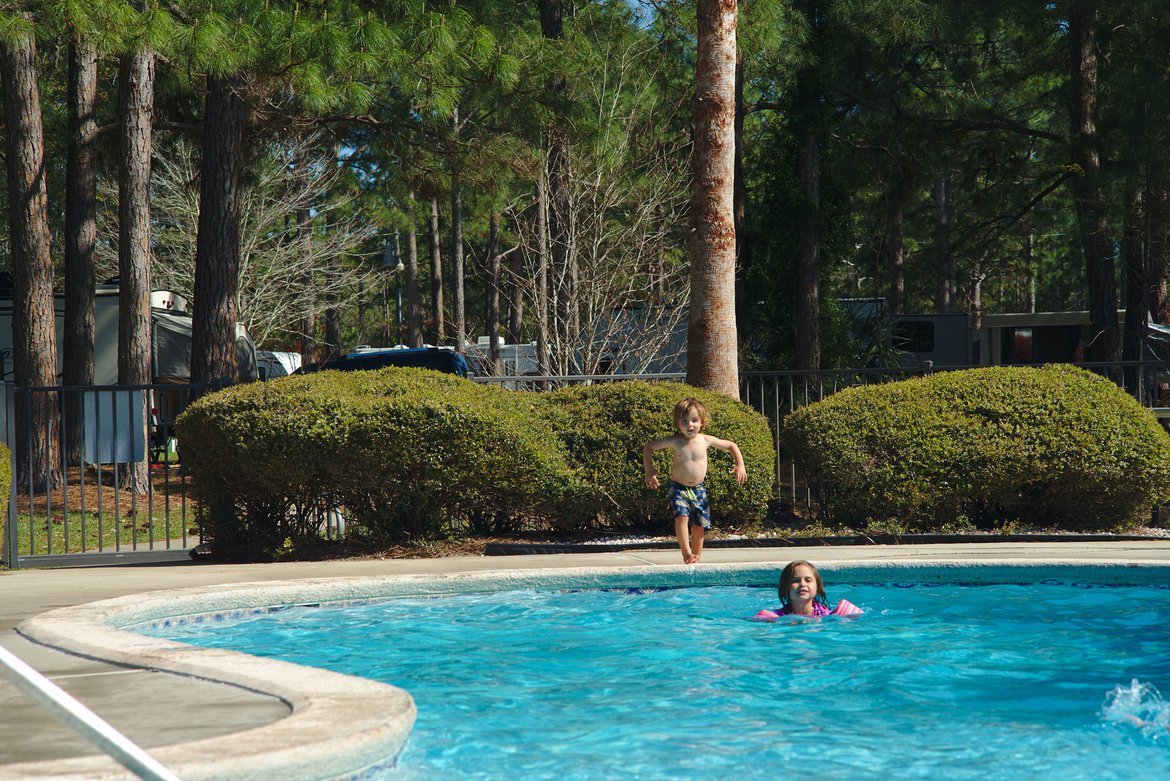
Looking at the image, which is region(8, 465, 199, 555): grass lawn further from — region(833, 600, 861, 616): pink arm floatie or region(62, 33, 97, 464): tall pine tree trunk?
region(833, 600, 861, 616): pink arm floatie

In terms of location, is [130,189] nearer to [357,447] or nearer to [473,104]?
[473,104]

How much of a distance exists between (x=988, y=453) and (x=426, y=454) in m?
4.74

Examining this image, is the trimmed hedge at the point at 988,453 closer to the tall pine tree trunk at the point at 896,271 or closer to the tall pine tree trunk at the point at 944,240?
the tall pine tree trunk at the point at 944,240

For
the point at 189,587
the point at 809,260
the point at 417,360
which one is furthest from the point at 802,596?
the point at 417,360

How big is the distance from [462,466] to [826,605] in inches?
125

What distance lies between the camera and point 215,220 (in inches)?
597

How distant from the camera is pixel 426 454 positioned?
31.1 ft

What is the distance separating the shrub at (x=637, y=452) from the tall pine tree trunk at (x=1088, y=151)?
11115 millimetres

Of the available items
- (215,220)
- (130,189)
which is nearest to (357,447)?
(215,220)

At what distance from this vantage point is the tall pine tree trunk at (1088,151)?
1869 cm

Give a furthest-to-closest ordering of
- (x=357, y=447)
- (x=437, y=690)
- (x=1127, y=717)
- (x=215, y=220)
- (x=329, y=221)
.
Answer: (x=329, y=221), (x=215, y=220), (x=357, y=447), (x=437, y=690), (x=1127, y=717)

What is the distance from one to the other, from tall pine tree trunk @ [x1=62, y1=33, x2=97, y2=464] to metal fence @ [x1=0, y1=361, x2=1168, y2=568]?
88cm

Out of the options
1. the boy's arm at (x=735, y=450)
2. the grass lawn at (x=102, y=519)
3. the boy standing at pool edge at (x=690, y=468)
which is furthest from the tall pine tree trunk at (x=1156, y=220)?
the grass lawn at (x=102, y=519)

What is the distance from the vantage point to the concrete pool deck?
3.73 metres
